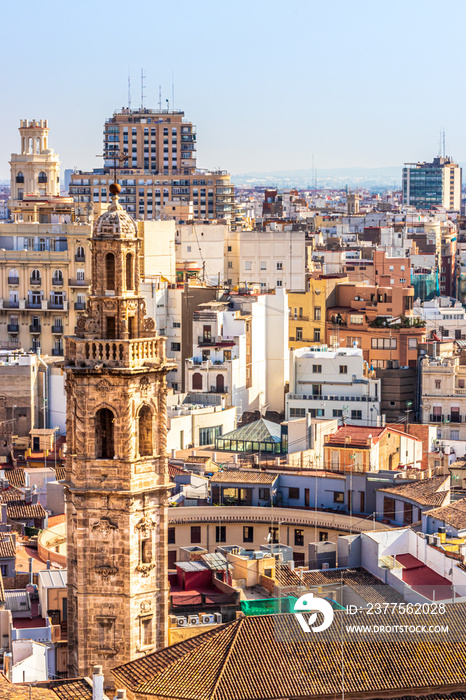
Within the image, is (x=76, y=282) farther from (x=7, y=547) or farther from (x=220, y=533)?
(x=7, y=547)

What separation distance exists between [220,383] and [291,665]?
37.3m

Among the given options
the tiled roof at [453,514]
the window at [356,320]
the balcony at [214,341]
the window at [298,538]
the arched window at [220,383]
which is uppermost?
the window at [356,320]

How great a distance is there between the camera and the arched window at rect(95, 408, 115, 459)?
3164cm

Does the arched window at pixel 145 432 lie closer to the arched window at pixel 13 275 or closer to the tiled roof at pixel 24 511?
the tiled roof at pixel 24 511

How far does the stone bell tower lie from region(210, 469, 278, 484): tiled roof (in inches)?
754

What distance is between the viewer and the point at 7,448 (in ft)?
194

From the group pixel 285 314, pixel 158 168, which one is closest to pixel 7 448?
pixel 285 314

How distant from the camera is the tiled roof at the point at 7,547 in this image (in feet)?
138

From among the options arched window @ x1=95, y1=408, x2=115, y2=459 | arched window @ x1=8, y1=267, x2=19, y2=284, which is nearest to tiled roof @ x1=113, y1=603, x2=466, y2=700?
arched window @ x1=95, y1=408, x2=115, y2=459

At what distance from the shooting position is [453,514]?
43.9 meters

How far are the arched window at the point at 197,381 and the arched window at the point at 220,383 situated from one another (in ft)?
2.10

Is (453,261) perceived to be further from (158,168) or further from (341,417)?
(341,417)

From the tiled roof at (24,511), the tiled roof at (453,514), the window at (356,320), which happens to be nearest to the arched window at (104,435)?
the tiled roof at (453,514)

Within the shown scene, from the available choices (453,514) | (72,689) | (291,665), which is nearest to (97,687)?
(72,689)
